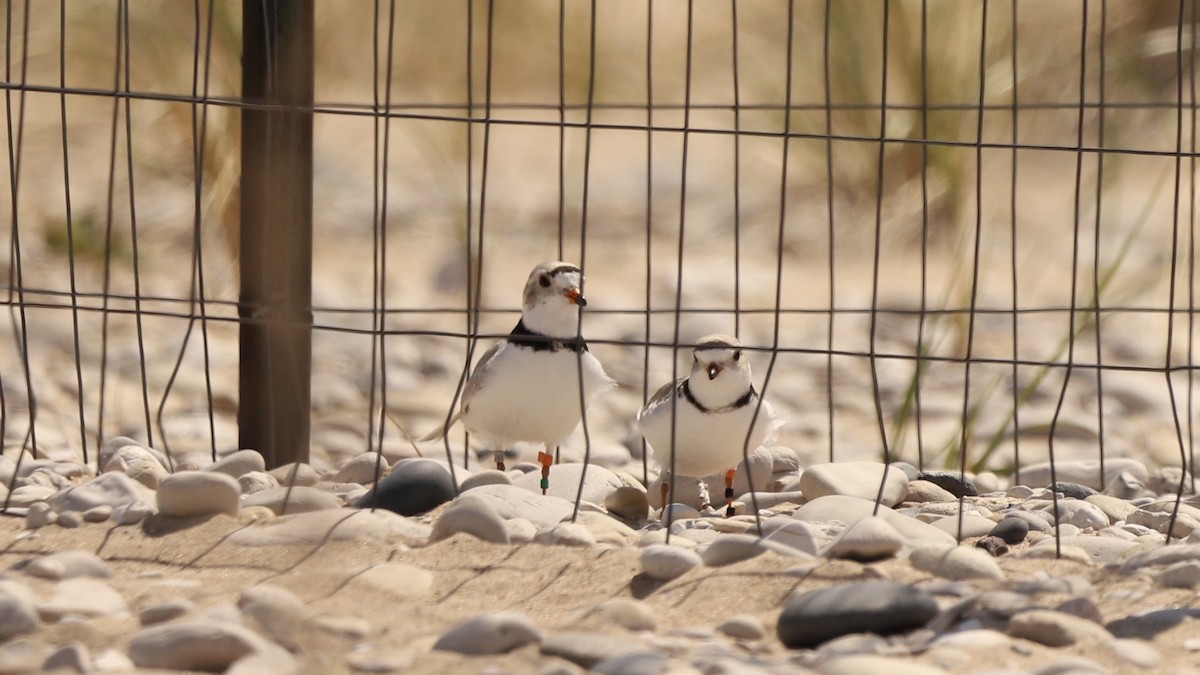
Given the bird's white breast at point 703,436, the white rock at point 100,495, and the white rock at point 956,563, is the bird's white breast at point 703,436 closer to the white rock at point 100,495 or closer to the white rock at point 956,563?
the white rock at point 956,563

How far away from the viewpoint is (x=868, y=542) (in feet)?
11.2

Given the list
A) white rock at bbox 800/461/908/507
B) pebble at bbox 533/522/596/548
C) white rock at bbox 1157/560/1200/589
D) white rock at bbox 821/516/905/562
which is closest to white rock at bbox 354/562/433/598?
→ pebble at bbox 533/522/596/548

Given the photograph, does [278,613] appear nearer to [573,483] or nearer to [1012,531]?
[573,483]

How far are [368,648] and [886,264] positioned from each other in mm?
6988

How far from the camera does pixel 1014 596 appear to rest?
3135 millimetres

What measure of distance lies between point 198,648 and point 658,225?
8.05m

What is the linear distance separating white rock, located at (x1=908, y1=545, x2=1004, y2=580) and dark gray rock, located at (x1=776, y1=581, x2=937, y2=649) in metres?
0.33

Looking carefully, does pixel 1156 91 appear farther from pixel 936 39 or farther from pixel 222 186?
pixel 222 186

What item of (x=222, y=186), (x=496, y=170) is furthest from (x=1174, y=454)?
(x=496, y=170)

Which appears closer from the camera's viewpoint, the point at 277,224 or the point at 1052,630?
the point at 1052,630

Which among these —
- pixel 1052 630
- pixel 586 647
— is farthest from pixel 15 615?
pixel 1052 630

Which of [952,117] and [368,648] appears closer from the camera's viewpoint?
[368,648]

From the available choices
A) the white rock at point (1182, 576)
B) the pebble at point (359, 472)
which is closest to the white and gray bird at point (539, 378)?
the pebble at point (359, 472)

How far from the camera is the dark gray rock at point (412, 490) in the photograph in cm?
398
